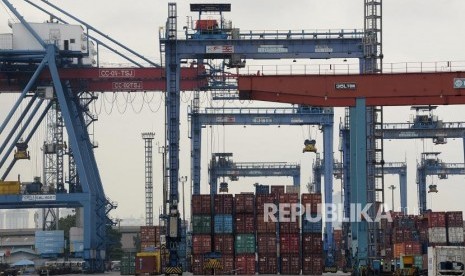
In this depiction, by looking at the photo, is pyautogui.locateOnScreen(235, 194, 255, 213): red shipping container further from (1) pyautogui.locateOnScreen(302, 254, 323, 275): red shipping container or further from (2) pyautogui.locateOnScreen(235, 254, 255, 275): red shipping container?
(1) pyautogui.locateOnScreen(302, 254, 323, 275): red shipping container

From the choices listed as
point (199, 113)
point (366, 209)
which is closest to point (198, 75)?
point (199, 113)

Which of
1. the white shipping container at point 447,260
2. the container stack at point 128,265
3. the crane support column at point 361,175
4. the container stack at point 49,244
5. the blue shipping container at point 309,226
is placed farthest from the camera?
the container stack at point 49,244

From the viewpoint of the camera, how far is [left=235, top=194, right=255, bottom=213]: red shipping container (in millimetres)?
64000

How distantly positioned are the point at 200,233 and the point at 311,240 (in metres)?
6.80

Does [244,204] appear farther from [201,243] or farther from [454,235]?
[454,235]

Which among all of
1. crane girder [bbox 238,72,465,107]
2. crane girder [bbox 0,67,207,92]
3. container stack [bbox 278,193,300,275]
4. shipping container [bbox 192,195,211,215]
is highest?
crane girder [bbox 0,67,207,92]

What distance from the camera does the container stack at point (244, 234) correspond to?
210 feet

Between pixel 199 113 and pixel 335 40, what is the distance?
84.4ft

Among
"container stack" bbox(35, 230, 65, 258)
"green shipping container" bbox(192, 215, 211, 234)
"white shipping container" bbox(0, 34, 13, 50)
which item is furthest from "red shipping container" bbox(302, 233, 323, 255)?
"container stack" bbox(35, 230, 65, 258)

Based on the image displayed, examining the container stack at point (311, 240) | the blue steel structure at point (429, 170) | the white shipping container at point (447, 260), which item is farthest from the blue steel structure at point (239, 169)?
the white shipping container at point (447, 260)

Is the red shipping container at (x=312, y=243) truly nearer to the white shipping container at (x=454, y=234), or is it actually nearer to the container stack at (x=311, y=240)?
the container stack at (x=311, y=240)

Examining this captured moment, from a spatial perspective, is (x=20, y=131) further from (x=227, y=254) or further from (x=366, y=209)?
(x=366, y=209)

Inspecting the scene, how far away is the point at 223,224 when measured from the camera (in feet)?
210

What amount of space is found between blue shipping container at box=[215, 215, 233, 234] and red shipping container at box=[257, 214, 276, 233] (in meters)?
1.75
